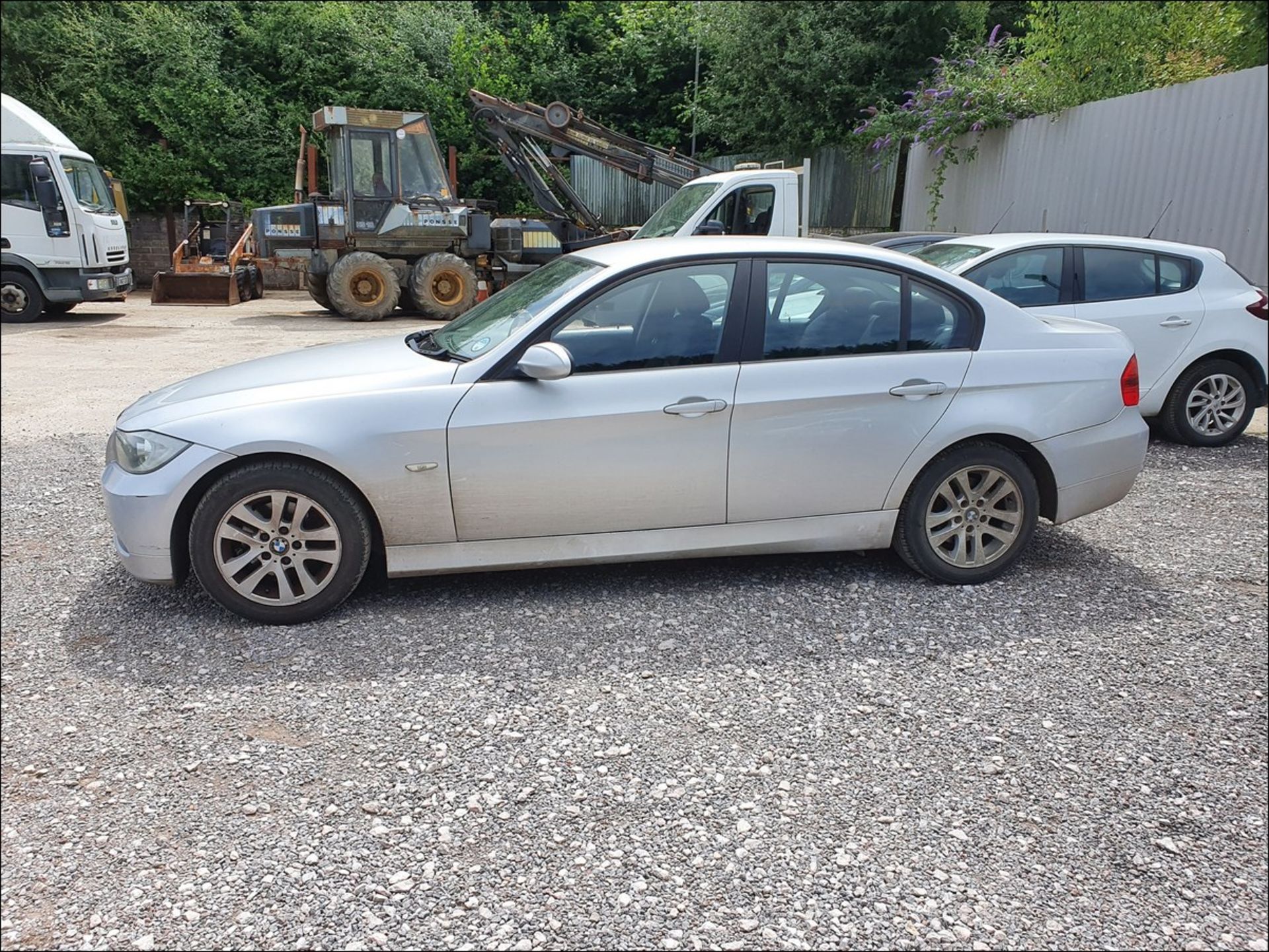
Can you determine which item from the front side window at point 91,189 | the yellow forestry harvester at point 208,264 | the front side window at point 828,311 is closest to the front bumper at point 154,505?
the front side window at point 828,311

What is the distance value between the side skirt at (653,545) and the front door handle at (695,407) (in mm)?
519

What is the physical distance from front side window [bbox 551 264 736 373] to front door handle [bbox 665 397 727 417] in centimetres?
19

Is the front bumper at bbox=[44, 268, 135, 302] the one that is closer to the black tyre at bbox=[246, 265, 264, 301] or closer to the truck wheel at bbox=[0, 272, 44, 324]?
the truck wheel at bbox=[0, 272, 44, 324]

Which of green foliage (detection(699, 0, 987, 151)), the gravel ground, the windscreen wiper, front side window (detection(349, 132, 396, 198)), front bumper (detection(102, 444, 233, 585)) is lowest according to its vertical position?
the gravel ground

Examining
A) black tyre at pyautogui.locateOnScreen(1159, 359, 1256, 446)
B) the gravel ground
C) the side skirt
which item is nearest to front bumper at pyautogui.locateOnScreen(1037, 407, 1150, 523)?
the gravel ground

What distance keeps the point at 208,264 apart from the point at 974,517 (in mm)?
13897

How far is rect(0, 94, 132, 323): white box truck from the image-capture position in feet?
39.5

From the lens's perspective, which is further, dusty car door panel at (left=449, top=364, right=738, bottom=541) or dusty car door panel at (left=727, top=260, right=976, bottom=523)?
dusty car door panel at (left=727, top=260, right=976, bottom=523)

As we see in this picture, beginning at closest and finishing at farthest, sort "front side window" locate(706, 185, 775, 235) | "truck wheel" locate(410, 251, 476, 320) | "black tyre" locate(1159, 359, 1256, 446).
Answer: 1. "black tyre" locate(1159, 359, 1256, 446)
2. "front side window" locate(706, 185, 775, 235)
3. "truck wheel" locate(410, 251, 476, 320)


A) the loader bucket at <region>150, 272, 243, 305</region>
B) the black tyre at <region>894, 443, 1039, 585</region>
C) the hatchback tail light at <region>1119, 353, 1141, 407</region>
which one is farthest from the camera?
the loader bucket at <region>150, 272, 243, 305</region>

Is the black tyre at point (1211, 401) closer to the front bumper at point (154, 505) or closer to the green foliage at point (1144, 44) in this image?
the front bumper at point (154, 505)

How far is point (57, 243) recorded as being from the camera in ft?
43.0

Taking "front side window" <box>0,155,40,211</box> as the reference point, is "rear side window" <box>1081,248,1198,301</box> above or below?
below

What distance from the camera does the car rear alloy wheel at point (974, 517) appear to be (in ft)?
15.1
